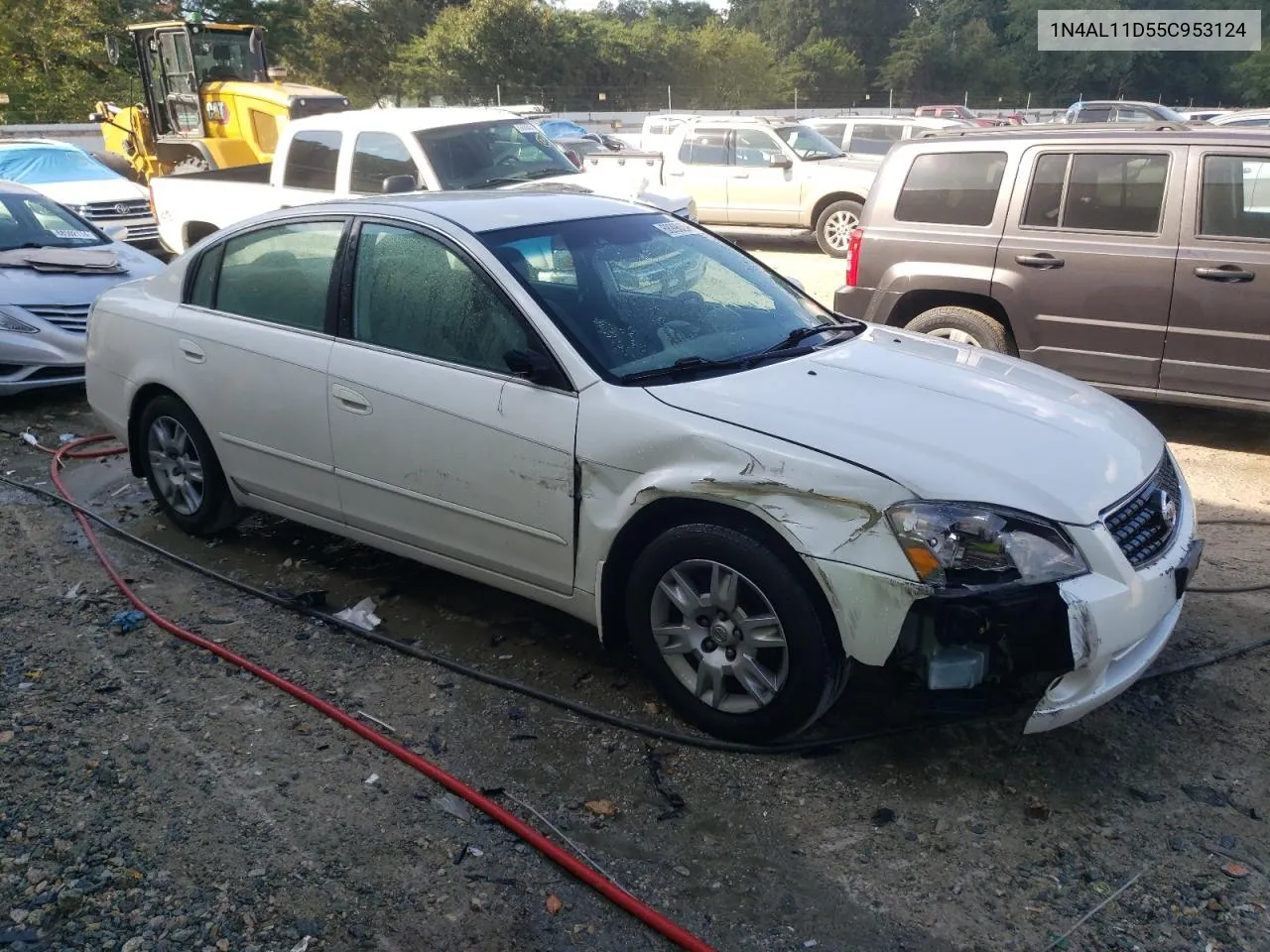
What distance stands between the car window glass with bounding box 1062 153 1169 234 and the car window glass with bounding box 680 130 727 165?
31.0 ft

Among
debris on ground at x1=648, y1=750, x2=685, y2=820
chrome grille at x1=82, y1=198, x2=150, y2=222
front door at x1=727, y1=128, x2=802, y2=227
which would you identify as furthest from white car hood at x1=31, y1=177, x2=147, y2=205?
debris on ground at x1=648, y1=750, x2=685, y2=820

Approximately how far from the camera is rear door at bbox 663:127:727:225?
15398mm

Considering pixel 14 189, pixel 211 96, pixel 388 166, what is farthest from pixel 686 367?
pixel 211 96

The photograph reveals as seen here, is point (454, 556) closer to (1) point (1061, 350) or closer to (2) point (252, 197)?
(1) point (1061, 350)

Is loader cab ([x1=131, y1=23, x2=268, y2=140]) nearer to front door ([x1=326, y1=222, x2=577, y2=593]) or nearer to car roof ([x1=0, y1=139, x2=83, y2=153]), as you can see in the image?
car roof ([x1=0, y1=139, x2=83, y2=153])

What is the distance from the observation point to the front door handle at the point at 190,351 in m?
4.78

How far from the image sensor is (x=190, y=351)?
4828 millimetres

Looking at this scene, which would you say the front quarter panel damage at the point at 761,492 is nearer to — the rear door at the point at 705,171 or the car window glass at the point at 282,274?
the car window glass at the point at 282,274

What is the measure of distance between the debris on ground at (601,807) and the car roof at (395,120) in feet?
24.6

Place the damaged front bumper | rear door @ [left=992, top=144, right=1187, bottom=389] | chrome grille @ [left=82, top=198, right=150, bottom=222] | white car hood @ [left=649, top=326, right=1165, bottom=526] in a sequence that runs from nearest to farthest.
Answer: the damaged front bumper → white car hood @ [left=649, top=326, right=1165, bottom=526] → rear door @ [left=992, top=144, right=1187, bottom=389] → chrome grille @ [left=82, top=198, right=150, bottom=222]

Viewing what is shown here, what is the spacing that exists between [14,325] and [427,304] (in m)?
4.95

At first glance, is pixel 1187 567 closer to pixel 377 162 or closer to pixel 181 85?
pixel 377 162

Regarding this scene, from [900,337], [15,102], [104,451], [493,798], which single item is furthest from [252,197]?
[15,102]

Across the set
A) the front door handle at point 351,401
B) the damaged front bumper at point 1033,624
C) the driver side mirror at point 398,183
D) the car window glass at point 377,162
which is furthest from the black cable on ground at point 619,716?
the car window glass at point 377,162
